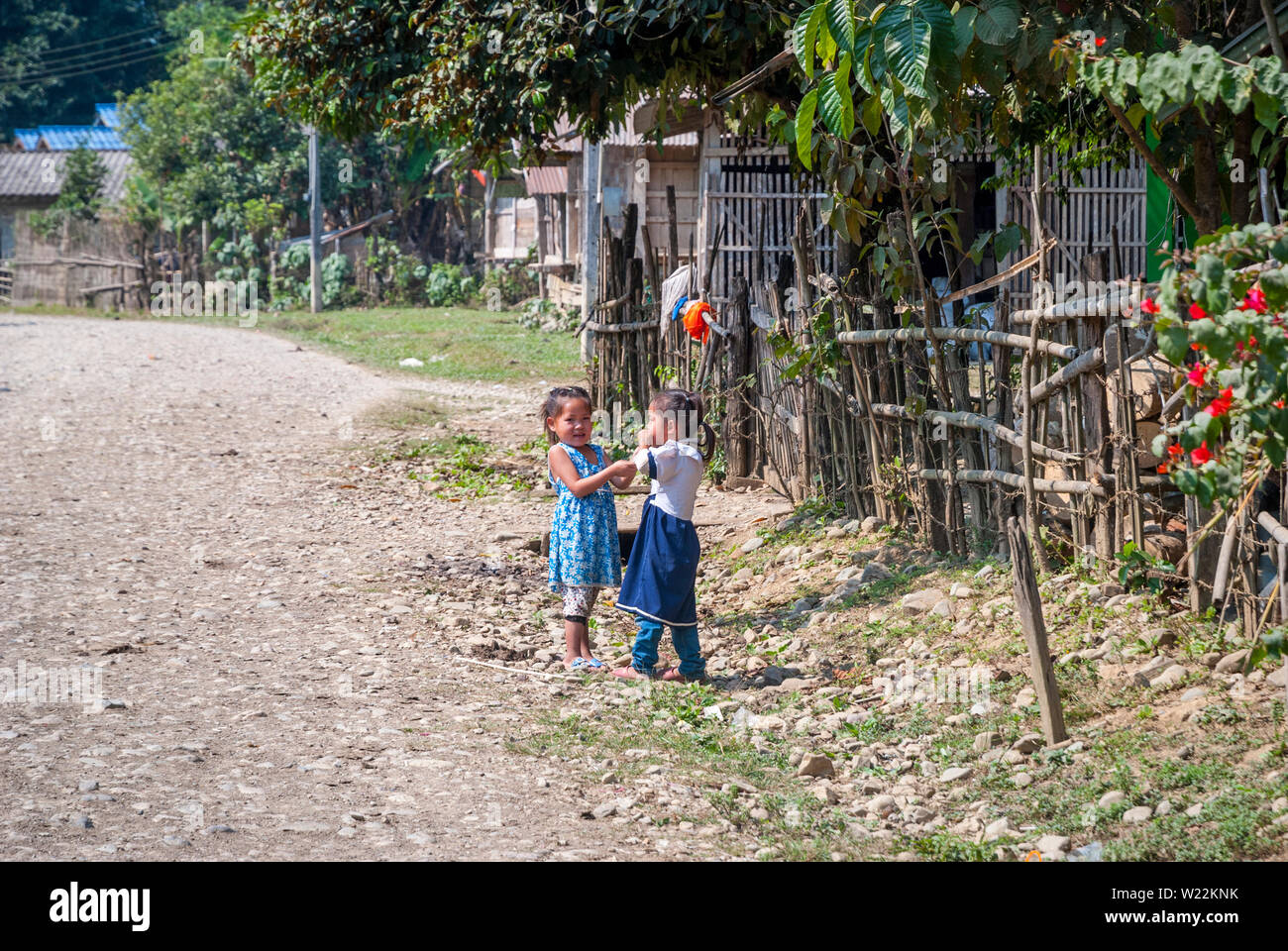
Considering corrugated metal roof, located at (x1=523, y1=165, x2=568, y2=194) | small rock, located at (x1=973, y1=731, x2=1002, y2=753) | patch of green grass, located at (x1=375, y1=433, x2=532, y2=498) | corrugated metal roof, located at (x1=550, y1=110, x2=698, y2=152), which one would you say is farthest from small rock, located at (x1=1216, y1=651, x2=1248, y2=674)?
corrugated metal roof, located at (x1=523, y1=165, x2=568, y2=194)

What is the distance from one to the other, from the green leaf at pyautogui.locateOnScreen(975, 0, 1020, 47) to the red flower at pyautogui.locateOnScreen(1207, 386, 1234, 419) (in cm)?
146

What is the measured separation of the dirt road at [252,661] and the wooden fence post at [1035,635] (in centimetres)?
136

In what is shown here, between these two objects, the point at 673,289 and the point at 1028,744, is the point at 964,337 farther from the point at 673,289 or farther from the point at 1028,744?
the point at 673,289

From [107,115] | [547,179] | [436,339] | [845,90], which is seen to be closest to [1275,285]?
[845,90]

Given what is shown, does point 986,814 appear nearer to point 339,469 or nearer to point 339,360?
point 339,469

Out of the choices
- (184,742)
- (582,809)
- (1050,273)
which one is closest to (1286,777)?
(582,809)

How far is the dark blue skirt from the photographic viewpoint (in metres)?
5.23

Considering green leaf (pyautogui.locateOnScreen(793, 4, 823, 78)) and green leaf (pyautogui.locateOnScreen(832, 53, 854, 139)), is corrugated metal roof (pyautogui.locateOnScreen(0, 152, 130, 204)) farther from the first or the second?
green leaf (pyautogui.locateOnScreen(832, 53, 854, 139))

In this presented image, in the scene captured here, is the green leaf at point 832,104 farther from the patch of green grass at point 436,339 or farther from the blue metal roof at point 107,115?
the blue metal roof at point 107,115

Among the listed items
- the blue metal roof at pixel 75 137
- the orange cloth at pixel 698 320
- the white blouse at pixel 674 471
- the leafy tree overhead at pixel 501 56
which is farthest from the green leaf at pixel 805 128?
the blue metal roof at pixel 75 137

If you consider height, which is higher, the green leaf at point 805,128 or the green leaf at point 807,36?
the green leaf at point 807,36

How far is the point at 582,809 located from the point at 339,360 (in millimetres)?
14722

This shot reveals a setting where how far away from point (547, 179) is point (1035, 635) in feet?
68.7

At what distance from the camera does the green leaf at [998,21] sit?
385cm
